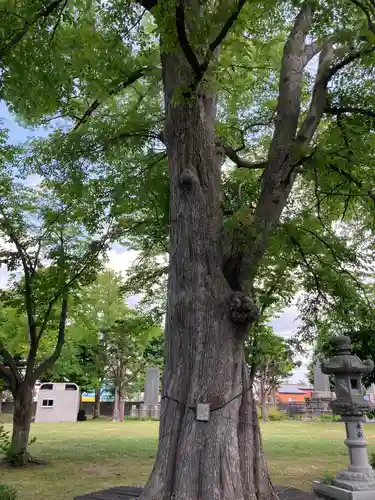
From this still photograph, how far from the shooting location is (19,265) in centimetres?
972

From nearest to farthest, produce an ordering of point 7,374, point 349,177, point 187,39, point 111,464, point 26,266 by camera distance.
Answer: point 187,39
point 349,177
point 111,464
point 7,374
point 26,266

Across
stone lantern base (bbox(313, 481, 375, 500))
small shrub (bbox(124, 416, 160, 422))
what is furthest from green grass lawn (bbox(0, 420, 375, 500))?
small shrub (bbox(124, 416, 160, 422))

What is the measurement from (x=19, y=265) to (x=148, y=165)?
4566 mm

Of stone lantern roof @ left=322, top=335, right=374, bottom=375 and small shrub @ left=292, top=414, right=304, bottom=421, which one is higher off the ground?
stone lantern roof @ left=322, top=335, right=374, bottom=375

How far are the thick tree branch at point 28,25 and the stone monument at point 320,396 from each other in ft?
87.2

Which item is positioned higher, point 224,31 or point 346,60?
point 346,60

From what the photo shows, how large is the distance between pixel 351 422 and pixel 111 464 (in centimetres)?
587

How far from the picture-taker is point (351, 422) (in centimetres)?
571

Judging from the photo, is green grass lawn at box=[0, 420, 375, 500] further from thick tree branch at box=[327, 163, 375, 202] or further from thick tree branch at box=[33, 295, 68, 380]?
thick tree branch at box=[327, 163, 375, 202]

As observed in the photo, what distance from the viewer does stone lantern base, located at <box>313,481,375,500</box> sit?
4.93 m

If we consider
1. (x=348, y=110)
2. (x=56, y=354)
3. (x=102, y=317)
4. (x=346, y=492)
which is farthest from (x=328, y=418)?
(x=348, y=110)

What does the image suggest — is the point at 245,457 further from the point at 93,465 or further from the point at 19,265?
the point at 19,265

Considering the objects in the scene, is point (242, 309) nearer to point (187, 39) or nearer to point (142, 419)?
point (187, 39)

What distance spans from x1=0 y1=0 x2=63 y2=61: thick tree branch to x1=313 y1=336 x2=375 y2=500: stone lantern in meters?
5.56
